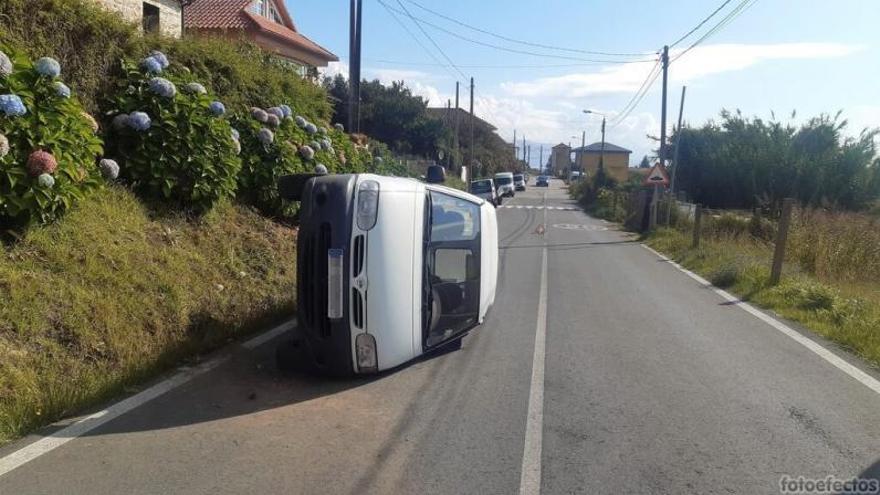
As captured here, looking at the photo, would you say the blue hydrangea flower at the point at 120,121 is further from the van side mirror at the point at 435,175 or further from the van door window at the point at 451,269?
the van door window at the point at 451,269

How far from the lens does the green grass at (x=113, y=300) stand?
500cm

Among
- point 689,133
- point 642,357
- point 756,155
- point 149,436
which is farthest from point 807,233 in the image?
point 689,133

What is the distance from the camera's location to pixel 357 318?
17.7 ft

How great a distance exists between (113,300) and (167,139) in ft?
8.87

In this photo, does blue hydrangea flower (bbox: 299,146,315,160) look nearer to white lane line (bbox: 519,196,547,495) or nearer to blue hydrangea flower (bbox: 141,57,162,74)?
blue hydrangea flower (bbox: 141,57,162,74)

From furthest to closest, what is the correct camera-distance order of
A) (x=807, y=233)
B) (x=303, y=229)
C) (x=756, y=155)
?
(x=756, y=155), (x=807, y=233), (x=303, y=229)

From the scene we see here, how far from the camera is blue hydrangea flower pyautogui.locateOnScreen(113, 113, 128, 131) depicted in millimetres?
8023

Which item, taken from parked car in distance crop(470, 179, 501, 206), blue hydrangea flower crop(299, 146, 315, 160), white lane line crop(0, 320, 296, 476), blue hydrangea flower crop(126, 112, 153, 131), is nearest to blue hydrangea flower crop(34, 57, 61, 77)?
blue hydrangea flower crop(126, 112, 153, 131)

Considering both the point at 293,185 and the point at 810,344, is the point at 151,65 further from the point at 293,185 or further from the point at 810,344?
the point at 810,344

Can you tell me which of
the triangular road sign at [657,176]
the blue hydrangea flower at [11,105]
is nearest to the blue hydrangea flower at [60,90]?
the blue hydrangea flower at [11,105]

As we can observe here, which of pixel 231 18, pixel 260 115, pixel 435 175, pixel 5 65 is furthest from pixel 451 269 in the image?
pixel 231 18

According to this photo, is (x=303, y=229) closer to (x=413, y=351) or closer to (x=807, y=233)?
(x=413, y=351)

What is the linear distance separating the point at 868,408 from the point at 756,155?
36.5 metres

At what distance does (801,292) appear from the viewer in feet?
33.9
